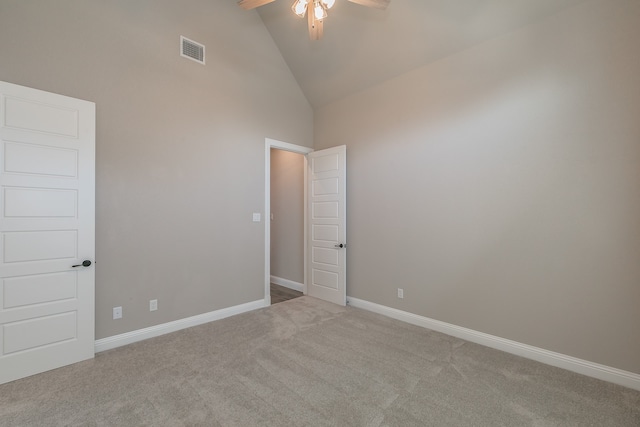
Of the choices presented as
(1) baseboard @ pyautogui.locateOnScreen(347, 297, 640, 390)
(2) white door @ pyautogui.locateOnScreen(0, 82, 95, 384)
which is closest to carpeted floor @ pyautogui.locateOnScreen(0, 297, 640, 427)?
(1) baseboard @ pyautogui.locateOnScreen(347, 297, 640, 390)

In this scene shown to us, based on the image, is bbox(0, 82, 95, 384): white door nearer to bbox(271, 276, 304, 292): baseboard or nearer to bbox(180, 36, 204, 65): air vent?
bbox(180, 36, 204, 65): air vent

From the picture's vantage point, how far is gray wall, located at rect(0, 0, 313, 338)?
8.40 ft

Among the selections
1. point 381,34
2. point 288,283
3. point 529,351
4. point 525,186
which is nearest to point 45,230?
point 288,283

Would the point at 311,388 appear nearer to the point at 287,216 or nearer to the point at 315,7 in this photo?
the point at 315,7

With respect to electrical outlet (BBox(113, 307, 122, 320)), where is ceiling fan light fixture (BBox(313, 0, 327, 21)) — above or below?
above

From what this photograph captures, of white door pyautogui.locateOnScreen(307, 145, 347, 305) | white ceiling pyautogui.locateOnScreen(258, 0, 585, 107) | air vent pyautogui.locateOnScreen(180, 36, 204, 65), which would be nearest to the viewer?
white ceiling pyautogui.locateOnScreen(258, 0, 585, 107)

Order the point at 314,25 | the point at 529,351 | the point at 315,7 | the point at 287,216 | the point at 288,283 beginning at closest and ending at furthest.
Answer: the point at 315,7, the point at 314,25, the point at 529,351, the point at 288,283, the point at 287,216

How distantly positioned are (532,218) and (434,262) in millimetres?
1090

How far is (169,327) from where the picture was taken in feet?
10.3

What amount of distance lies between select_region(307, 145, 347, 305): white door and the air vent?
2.04 meters

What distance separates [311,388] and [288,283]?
3.05 metres

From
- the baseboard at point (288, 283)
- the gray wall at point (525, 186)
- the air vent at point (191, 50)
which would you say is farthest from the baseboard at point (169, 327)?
the air vent at point (191, 50)

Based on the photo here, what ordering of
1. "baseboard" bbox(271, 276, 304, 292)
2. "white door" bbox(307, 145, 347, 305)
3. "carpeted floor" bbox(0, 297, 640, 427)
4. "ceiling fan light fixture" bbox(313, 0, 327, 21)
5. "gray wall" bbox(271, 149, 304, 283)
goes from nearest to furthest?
1. "carpeted floor" bbox(0, 297, 640, 427)
2. "ceiling fan light fixture" bbox(313, 0, 327, 21)
3. "white door" bbox(307, 145, 347, 305)
4. "baseboard" bbox(271, 276, 304, 292)
5. "gray wall" bbox(271, 149, 304, 283)


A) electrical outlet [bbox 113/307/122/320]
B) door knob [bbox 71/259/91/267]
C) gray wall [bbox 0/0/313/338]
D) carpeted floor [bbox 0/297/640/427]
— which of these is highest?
gray wall [bbox 0/0/313/338]
